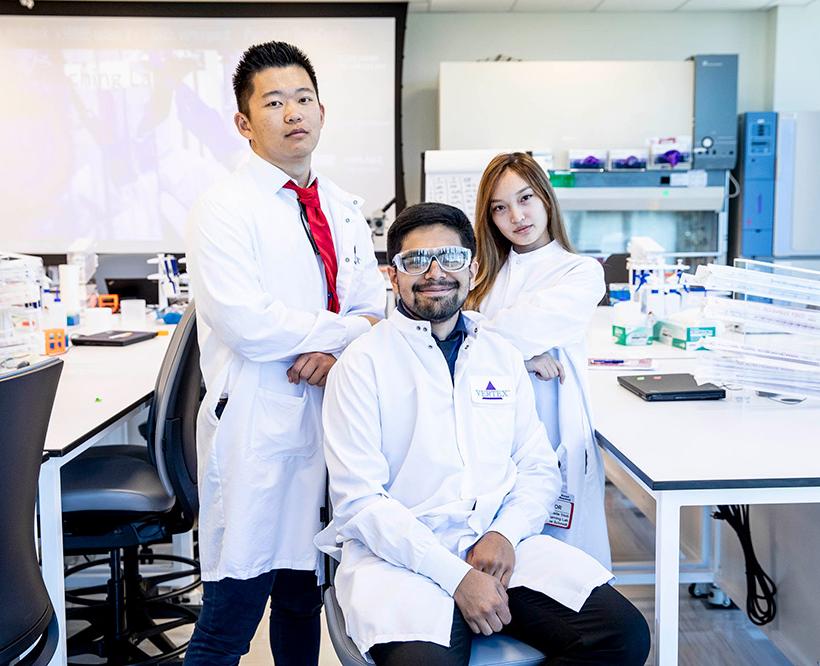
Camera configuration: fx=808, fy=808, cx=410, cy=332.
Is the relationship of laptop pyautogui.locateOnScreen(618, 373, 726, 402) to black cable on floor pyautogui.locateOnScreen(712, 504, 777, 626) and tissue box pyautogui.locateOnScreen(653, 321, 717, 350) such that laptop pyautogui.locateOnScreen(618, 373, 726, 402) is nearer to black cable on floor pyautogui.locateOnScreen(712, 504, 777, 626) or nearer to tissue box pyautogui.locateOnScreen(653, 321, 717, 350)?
black cable on floor pyautogui.locateOnScreen(712, 504, 777, 626)

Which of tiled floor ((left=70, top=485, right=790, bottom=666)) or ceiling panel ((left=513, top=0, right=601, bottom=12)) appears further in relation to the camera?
ceiling panel ((left=513, top=0, right=601, bottom=12))

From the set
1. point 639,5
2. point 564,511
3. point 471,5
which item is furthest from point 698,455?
point 639,5

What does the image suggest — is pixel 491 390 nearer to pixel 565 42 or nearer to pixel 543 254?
pixel 543 254

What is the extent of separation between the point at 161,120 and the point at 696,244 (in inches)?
156

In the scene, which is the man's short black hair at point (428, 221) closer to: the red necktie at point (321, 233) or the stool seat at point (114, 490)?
the red necktie at point (321, 233)

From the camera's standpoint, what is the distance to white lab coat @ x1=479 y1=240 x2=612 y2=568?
183 cm

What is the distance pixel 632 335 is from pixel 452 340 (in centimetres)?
146

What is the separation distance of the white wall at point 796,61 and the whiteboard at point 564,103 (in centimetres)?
92

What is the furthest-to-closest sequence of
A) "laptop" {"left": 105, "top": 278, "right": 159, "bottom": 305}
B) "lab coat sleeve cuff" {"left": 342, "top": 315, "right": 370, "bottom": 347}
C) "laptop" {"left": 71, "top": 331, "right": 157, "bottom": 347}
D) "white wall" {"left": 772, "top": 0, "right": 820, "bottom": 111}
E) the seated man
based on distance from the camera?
"white wall" {"left": 772, "top": 0, "right": 820, "bottom": 111}
"laptop" {"left": 105, "top": 278, "right": 159, "bottom": 305}
"laptop" {"left": 71, "top": 331, "right": 157, "bottom": 347}
"lab coat sleeve cuff" {"left": 342, "top": 315, "right": 370, "bottom": 347}
the seated man

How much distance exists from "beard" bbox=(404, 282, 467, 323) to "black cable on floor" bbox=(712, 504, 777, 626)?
113 cm

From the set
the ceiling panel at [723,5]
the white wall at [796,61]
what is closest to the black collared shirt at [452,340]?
the ceiling panel at [723,5]

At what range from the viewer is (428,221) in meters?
1.61

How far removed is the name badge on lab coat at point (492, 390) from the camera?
1589 mm

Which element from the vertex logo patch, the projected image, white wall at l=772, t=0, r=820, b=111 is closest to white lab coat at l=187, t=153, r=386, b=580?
the vertex logo patch
